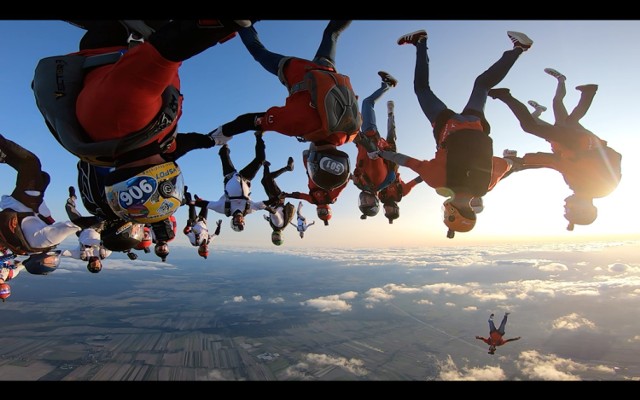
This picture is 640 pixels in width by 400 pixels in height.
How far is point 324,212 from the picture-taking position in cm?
788

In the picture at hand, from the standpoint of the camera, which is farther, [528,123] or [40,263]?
[528,123]

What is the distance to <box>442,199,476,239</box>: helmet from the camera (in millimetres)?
4516

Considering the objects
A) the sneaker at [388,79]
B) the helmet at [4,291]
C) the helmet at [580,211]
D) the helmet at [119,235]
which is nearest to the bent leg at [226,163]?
the helmet at [119,235]

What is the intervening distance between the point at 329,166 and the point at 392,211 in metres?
3.99

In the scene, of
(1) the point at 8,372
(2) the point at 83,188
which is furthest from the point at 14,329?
(2) the point at 83,188

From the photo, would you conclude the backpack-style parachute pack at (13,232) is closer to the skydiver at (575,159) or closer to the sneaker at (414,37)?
the sneaker at (414,37)

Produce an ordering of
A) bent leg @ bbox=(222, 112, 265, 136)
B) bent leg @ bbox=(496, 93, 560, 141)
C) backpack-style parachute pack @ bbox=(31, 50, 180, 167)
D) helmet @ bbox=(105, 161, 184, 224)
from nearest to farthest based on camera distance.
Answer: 1. backpack-style parachute pack @ bbox=(31, 50, 180, 167)
2. helmet @ bbox=(105, 161, 184, 224)
3. bent leg @ bbox=(222, 112, 265, 136)
4. bent leg @ bbox=(496, 93, 560, 141)

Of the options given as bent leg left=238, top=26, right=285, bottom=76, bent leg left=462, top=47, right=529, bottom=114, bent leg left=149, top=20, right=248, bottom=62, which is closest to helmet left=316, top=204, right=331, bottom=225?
bent leg left=462, top=47, right=529, bottom=114

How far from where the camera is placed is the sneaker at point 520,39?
4.85 metres

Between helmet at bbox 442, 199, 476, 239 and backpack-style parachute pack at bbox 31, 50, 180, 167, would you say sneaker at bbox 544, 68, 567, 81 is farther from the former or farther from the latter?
backpack-style parachute pack at bbox 31, 50, 180, 167

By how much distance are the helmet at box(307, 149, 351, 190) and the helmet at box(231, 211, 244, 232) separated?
3347 millimetres

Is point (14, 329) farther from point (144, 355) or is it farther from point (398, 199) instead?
point (398, 199)

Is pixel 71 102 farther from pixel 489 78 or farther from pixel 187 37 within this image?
pixel 489 78

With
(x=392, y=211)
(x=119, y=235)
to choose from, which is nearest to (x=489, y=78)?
(x=392, y=211)
